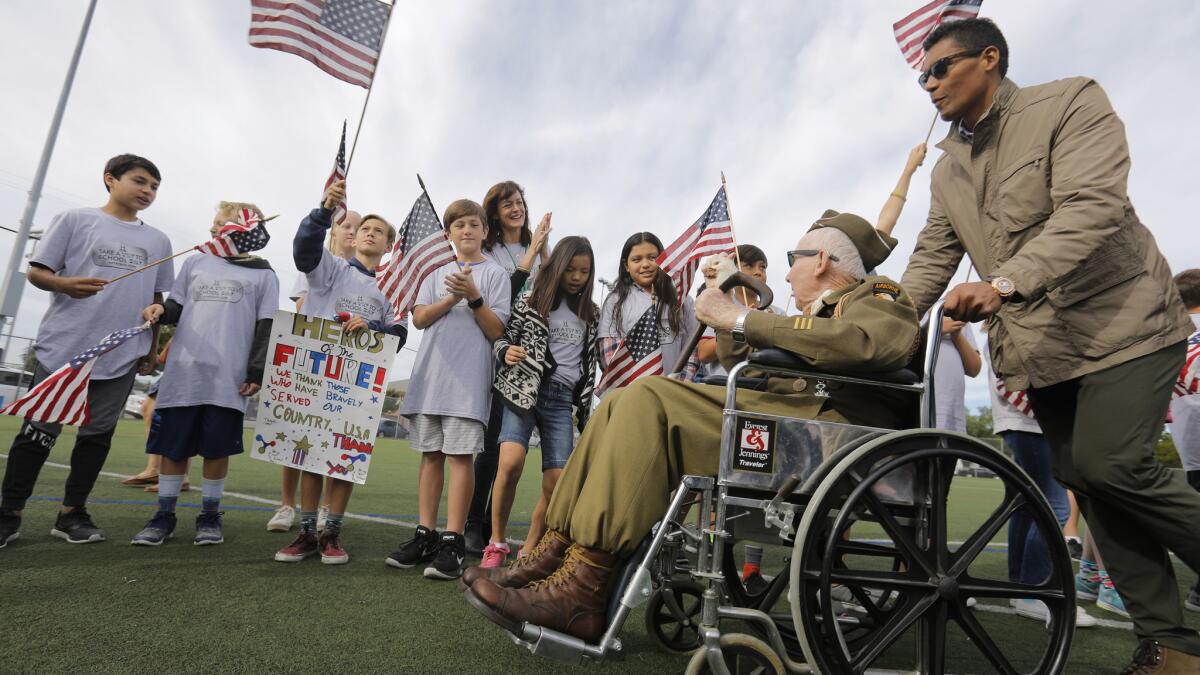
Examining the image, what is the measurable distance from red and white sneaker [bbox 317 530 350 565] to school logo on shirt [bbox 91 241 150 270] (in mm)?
1859

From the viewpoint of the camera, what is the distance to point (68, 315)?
3436mm

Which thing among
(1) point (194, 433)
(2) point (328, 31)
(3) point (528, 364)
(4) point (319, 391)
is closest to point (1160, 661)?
(3) point (528, 364)

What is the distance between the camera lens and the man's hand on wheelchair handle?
1.94 metres

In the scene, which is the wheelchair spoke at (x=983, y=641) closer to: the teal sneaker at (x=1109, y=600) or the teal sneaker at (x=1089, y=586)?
the teal sneaker at (x=1109, y=600)

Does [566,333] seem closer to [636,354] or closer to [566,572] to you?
[636,354]

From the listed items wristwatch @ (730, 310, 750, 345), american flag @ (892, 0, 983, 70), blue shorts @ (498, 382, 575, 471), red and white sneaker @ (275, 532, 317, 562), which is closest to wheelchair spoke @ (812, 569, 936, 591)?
wristwatch @ (730, 310, 750, 345)

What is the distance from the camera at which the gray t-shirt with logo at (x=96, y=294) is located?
11.1ft

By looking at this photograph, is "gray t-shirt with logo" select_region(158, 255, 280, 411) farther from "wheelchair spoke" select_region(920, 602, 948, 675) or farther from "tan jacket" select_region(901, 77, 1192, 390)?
"tan jacket" select_region(901, 77, 1192, 390)

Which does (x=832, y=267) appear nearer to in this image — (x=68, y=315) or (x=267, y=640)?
(x=267, y=640)

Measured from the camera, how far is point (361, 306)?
151 inches

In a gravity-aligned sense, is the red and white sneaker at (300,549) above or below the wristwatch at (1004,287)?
below

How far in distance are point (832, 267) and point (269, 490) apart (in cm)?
540

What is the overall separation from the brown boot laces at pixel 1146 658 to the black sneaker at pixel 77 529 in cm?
409

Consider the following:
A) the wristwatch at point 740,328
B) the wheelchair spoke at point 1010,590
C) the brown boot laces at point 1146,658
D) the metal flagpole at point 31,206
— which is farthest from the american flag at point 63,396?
the metal flagpole at point 31,206
